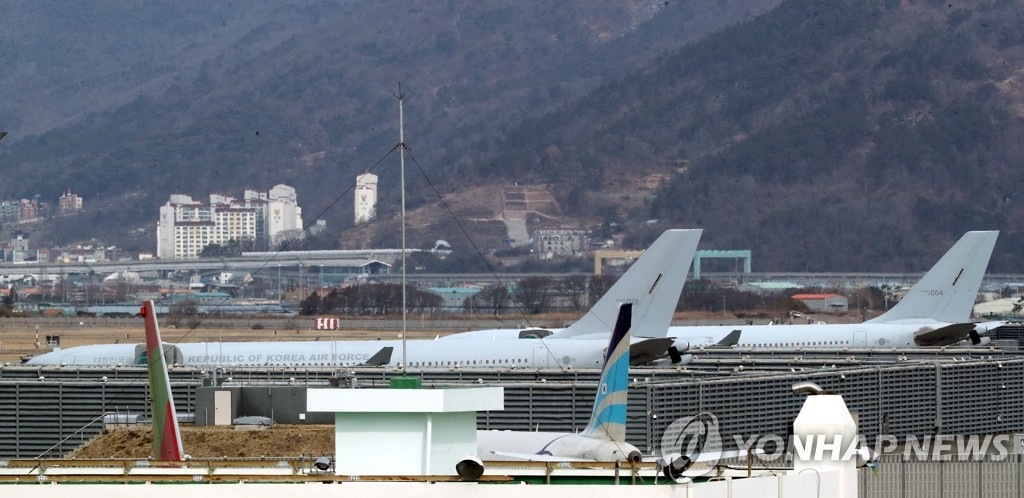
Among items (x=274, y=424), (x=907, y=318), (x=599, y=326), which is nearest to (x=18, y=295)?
(x=907, y=318)

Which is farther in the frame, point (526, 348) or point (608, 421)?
point (526, 348)

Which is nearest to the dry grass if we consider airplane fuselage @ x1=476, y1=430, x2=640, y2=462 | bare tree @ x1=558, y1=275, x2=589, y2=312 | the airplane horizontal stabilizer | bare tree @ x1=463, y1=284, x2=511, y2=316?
airplane fuselage @ x1=476, y1=430, x2=640, y2=462

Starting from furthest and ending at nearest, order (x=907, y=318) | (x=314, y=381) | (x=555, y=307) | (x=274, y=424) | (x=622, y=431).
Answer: (x=555, y=307), (x=907, y=318), (x=314, y=381), (x=274, y=424), (x=622, y=431)

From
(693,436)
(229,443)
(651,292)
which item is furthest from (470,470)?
(651,292)

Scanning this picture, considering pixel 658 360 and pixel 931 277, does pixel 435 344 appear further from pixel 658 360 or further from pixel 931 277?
pixel 931 277

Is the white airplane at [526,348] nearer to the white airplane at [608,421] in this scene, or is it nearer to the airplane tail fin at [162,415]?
the white airplane at [608,421]

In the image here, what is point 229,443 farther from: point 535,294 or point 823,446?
point 535,294

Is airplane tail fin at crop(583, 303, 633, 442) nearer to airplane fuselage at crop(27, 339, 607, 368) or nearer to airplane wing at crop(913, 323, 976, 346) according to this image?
airplane fuselage at crop(27, 339, 607, 368)
